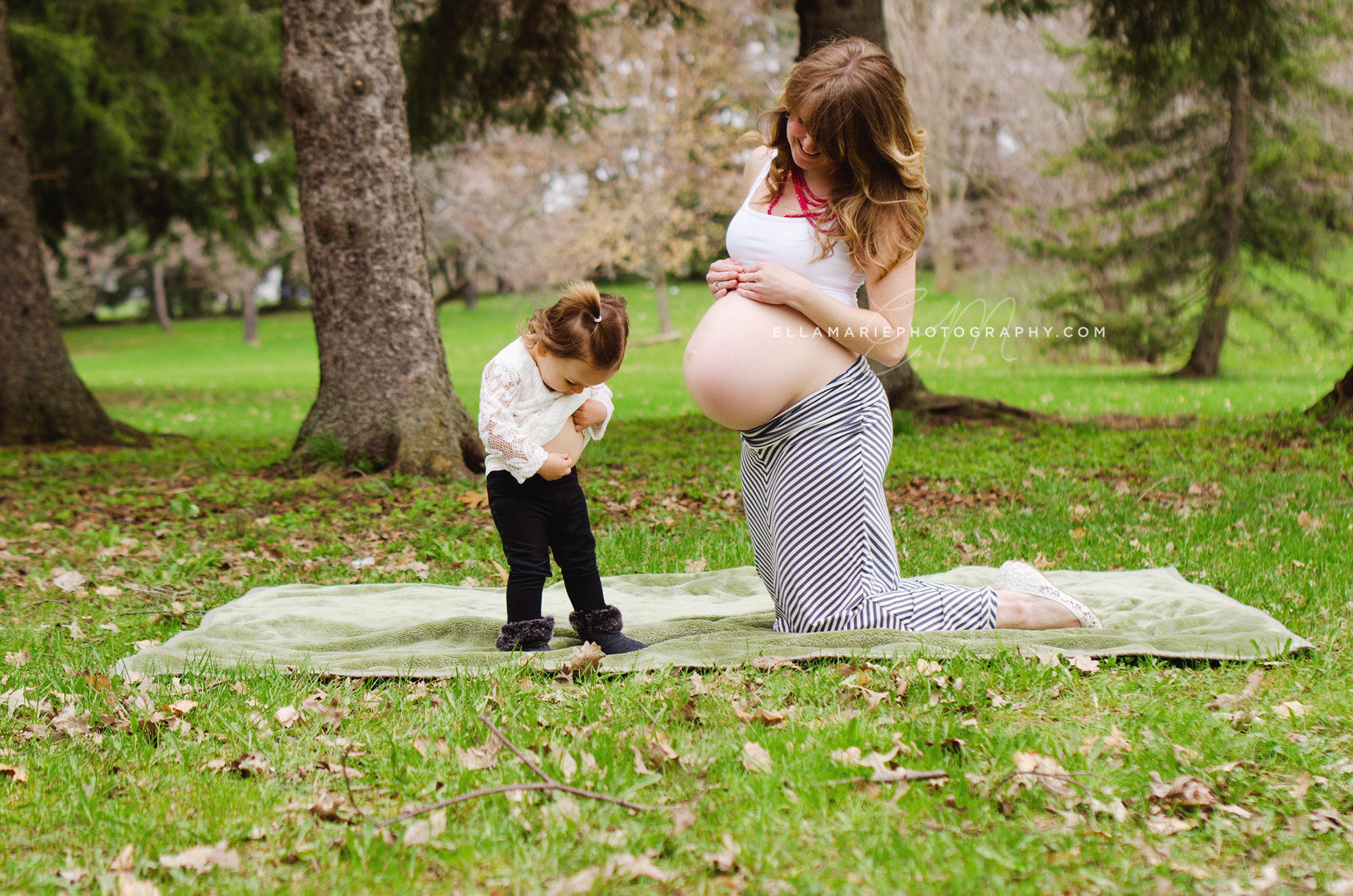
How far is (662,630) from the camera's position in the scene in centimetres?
381

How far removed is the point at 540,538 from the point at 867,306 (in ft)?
17.8

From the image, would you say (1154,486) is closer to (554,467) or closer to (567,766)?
(554,467)

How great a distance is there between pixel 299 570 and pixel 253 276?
36819 mm

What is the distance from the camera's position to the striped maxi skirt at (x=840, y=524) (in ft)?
11.3

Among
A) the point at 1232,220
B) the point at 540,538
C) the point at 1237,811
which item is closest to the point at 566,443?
the point at 540,538

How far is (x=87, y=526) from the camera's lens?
6.12 m

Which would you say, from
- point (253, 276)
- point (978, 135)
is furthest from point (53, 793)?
point (253, 276)

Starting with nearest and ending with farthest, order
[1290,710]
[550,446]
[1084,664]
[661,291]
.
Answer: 1. [1290,710]
2. [1084,664]
3. [550,446]
4. [661,291]

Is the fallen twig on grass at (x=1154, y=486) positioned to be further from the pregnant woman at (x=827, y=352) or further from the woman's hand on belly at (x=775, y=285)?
the woman's hand on belly at (x=775, y=285)

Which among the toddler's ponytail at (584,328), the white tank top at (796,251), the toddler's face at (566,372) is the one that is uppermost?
the white tank top at (796,251)

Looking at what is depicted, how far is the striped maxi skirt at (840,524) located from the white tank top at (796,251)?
1.00 ft

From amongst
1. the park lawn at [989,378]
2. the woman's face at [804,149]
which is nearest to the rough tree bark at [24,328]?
the park lawn at [989,378]

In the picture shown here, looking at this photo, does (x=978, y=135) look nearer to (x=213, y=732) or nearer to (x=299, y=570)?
(x=299, y=570)

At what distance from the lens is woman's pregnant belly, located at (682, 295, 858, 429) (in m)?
3.38
